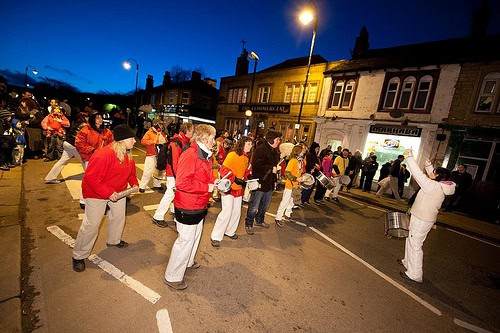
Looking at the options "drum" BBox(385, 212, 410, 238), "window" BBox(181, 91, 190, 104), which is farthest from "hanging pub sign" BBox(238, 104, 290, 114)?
"drum" BBox(385, 212, 410, 238)

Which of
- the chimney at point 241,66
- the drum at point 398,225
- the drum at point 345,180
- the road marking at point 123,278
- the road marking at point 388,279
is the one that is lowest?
the road marking at point 388,279

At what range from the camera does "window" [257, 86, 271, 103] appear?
82.0ft

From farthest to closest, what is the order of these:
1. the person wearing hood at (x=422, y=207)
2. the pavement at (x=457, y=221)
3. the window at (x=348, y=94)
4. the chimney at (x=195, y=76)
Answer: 1. the chimney at (x=195, y=76)
2. the window at (x=348, y=94)
3. the pavement at (x=457, y=221)
4. the person wearing hood at (x=422, y=207)

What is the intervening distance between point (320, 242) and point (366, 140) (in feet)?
43.1

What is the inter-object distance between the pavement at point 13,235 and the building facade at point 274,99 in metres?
11.2

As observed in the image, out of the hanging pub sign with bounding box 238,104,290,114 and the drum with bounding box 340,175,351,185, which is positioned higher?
the hanging pub sign with bounding box 238,104,290,114

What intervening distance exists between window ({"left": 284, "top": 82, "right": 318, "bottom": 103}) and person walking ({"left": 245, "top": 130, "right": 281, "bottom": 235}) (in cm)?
1633

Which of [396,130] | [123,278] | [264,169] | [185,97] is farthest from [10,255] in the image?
[185,97]

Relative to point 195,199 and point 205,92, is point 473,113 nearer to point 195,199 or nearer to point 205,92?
point 195,199

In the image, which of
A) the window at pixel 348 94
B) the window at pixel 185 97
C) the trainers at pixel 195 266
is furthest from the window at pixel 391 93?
the window at pixel 185 97

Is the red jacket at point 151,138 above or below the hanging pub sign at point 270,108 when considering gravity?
below

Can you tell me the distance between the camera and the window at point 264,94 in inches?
984

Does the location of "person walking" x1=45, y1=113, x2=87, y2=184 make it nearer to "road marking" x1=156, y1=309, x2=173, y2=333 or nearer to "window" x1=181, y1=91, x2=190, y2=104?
"road marking" x1=156, y1=309, x2=173, y2=333

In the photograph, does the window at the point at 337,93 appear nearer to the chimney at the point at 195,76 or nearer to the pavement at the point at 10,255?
the pavement at the point at 10,255
